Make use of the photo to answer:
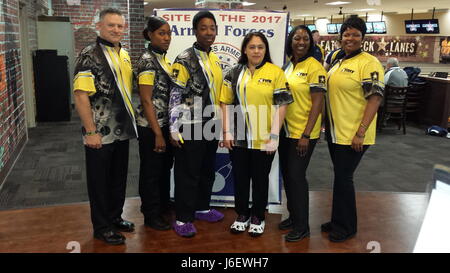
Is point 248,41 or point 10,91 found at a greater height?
point 248,41

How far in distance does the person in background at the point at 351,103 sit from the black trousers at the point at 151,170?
44.3 inches

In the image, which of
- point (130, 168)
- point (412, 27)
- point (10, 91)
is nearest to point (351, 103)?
point (130, 168)

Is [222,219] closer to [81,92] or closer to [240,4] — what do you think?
[81,92]

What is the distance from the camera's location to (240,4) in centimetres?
411

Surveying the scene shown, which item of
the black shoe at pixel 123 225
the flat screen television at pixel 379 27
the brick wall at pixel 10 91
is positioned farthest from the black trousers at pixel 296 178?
the flat screen television at pixel 379 27

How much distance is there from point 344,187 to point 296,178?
1.04 feet

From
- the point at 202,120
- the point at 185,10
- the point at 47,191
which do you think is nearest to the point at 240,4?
the point at 185,10

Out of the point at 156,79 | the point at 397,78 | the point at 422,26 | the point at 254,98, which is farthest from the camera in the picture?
the point at 422,26

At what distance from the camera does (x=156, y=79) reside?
2.68 meters

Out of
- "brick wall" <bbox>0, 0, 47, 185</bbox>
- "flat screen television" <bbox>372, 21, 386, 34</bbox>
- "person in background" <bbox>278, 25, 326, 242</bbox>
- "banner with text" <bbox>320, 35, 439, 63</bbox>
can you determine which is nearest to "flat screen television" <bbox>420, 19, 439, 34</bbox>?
"banner with text" <bbox>320, 35, 439, 63</bbox>

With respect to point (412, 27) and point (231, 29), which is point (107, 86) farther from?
point (412, 27)

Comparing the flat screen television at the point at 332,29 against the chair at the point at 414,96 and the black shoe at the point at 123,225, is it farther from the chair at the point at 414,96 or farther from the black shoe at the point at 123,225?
the black shoe at the point at 123,225

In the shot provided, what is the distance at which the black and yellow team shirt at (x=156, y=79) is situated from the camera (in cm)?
262
